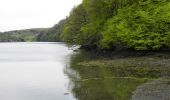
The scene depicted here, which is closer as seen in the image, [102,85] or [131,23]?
[102,85]

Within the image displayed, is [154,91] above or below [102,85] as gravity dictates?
above

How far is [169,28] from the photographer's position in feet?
173

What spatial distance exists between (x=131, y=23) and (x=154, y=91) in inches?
1244

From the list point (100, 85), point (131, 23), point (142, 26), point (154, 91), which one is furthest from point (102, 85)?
point (131, 23)

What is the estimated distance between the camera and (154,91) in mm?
26375

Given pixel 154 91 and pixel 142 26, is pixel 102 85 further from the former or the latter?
pixel 142 26

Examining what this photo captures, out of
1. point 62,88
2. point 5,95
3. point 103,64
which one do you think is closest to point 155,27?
point 103,64

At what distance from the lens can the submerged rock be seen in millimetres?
24203

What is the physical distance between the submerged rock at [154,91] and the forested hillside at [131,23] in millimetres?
22282

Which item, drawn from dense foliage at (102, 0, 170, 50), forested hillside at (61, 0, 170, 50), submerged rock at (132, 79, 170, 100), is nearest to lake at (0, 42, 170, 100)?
submerged rock at (132, 79, 170, 100)

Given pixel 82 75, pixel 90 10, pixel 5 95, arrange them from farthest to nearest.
A: pixel 90 10
pixel 82 75
pixel 5 95

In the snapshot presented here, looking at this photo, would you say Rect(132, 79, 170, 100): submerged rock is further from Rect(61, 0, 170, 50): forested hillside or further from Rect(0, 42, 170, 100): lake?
Rect(61, 0, 170, 50): forested hillside

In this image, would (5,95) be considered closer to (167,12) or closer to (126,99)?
(126,99)

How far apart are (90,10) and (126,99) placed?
46992 millimetres
